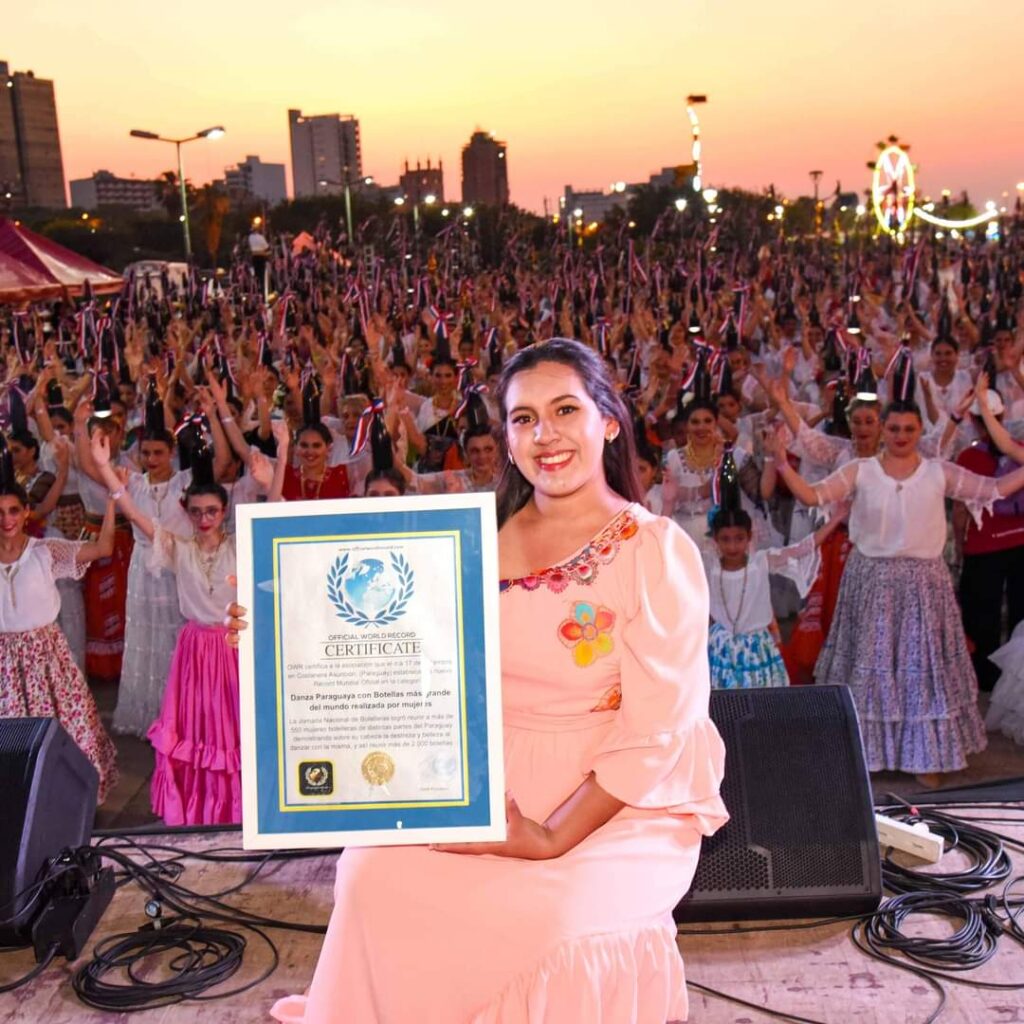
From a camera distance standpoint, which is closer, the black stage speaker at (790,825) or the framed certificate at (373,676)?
the framed certificate at (373,676)

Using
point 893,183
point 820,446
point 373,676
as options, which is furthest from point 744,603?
point 893,183

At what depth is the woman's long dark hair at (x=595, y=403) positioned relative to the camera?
8.58 ft

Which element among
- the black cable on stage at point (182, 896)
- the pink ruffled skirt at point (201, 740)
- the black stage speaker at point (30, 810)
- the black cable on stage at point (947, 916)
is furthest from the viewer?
the pink ruffled skirt at point (201, 740)

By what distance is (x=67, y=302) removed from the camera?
14758mm

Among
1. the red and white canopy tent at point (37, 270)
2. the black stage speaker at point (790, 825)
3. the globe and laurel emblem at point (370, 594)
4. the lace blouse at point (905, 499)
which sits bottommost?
the black stage speaker at point (790, 825)

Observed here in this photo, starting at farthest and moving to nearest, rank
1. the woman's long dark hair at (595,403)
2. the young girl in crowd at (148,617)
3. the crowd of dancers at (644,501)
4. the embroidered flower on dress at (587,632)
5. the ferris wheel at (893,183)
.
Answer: the ferris wheel at (893,183), the young girl in crowd at (148,617), the crowd of dancers at (644,501), the woman's long dark hair at (595,403), the embroidered flower on dress at (587,632)

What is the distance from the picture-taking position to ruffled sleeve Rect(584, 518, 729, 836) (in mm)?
2387

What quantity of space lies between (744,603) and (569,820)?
2717mm

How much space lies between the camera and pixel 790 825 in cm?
307

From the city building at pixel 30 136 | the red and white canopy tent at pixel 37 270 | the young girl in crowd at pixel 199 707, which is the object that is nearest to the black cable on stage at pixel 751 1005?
the young girl in crowd at pixel 199 707

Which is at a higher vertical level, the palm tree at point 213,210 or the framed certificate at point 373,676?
the palm tree at point 213,210

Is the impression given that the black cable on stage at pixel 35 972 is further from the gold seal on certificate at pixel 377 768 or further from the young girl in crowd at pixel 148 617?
the young girl in crowd at pixel 148 617

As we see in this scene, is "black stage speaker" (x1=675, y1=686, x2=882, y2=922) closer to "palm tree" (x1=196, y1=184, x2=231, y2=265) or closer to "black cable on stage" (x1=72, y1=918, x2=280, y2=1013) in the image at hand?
"black cable on stage" (x1=72, y1=918, x2=280, y2=1013)

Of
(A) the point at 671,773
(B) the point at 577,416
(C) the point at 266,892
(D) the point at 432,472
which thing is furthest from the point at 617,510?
(D) the point at 432,472
